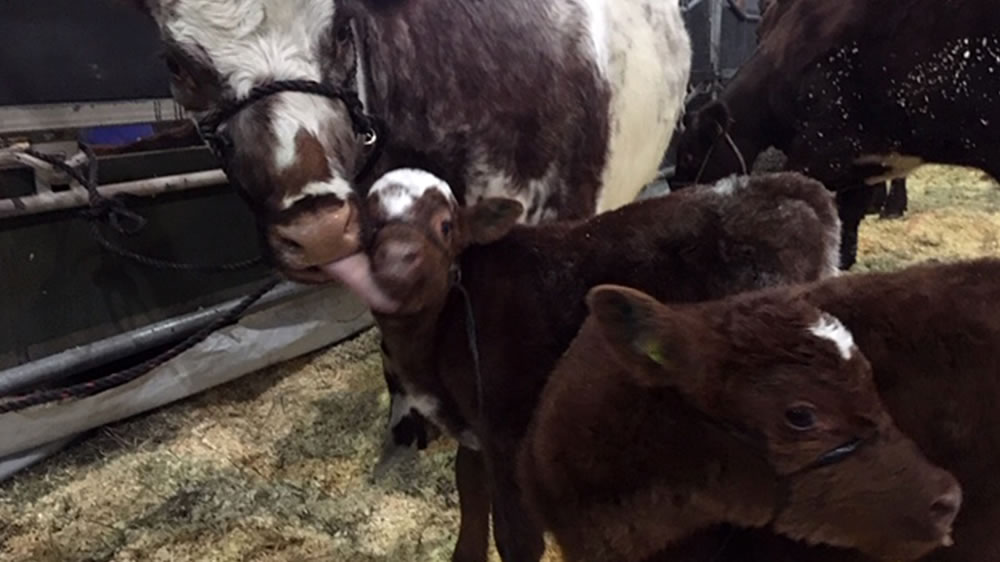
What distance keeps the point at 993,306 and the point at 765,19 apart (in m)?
3.17

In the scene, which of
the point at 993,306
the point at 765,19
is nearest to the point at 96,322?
the point at 993,306

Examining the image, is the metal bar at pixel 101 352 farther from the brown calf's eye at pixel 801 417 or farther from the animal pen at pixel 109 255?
the brown calf's eye at pixel 801 417

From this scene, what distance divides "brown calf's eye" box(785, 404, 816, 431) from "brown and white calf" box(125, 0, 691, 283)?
0.94 meters

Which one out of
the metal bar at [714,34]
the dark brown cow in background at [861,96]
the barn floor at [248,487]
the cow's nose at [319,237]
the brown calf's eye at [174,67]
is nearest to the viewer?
the cow's nose at [319,237]

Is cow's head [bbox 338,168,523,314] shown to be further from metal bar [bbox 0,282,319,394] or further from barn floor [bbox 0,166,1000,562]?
metal bar [bbox 0,282,319,394]

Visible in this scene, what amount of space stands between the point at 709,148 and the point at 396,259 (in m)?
2.64

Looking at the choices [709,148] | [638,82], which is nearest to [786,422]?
[638,82]

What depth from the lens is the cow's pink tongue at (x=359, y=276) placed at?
1.88 meters

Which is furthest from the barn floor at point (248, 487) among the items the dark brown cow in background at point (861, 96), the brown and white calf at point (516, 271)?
the dark brown cow in background at point (861, 96)

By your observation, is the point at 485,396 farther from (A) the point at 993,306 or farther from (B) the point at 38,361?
(B) the point at 38,361

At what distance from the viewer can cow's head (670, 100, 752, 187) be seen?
13.3ft

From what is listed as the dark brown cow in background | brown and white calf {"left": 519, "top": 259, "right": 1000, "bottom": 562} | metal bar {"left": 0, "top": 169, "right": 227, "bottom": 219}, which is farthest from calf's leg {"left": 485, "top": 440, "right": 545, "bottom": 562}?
the dark brown cow in background

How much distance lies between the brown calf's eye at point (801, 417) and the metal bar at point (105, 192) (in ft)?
7.58

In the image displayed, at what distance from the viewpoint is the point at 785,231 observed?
2.21 metres
